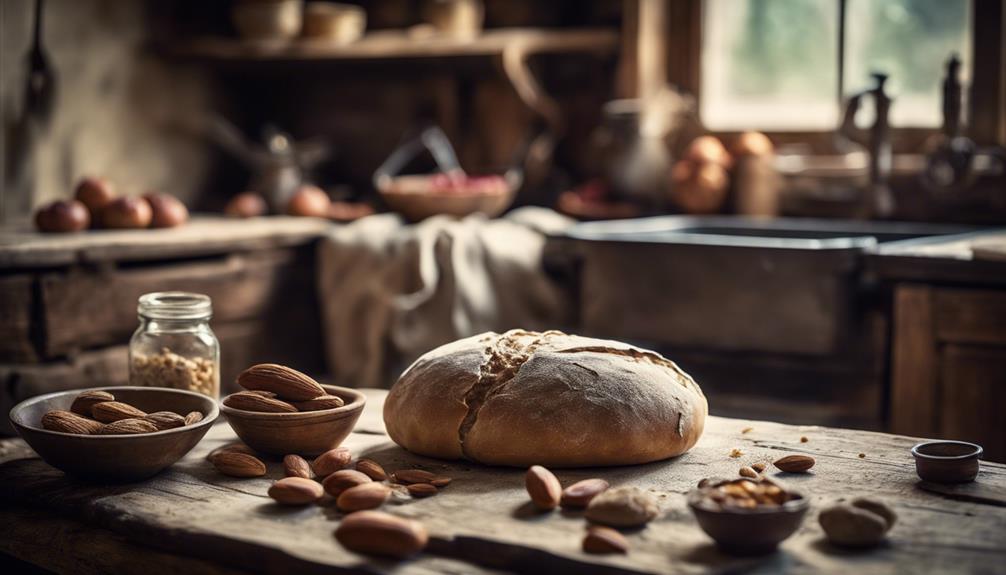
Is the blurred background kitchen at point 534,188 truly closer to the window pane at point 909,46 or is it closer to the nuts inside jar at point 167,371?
the window pane at point 909,46

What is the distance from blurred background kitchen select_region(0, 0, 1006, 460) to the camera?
9.91ft

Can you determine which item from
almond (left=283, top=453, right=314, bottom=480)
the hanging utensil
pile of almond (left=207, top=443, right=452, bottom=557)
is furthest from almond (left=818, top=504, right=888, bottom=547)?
the hanging utensil

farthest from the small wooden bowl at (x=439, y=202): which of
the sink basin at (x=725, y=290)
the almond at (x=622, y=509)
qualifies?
the almond at (x=622, y=509)

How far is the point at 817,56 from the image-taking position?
410 cm

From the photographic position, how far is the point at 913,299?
9.11ft

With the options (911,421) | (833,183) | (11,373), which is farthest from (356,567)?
(833,183)

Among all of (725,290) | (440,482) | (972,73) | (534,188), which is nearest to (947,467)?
(440,482)

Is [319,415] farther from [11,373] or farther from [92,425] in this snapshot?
[11,373]

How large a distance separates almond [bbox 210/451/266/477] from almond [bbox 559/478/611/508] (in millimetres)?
429

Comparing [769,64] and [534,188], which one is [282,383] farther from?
[769,64]

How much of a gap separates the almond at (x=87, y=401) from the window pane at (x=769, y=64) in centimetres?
301

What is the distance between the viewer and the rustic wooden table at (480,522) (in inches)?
46.5

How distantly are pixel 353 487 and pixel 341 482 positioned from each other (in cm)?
2

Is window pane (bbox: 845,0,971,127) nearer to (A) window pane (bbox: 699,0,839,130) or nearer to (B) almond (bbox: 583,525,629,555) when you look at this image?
(A) window pane (bbox: 699,0,839,130)
